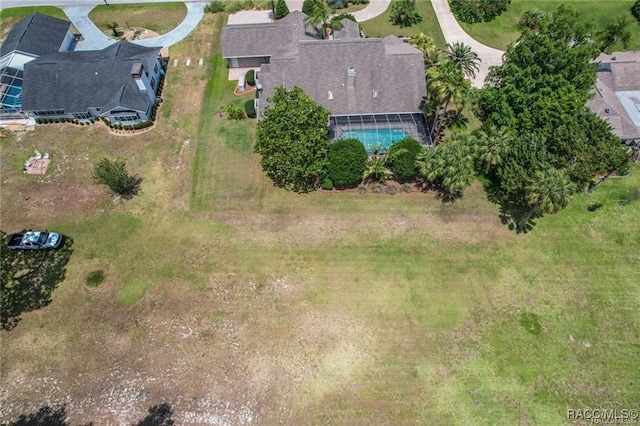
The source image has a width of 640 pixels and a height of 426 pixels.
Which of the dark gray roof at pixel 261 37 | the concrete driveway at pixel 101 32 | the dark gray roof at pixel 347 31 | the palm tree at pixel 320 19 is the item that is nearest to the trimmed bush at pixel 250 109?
the dark gray roof at pixel 261 37

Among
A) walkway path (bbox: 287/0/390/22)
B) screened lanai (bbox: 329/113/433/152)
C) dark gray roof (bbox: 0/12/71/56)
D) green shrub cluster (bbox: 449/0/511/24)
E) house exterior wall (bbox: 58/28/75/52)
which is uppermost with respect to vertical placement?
green shrub cluster (bbox: 449/0/511/24)

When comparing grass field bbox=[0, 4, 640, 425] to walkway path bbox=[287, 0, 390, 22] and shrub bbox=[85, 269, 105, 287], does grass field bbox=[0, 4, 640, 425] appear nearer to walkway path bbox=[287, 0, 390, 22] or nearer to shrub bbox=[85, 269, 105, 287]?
shrub bbox=[85, 269, 105, 287]

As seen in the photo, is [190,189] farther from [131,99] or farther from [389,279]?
[389,279]

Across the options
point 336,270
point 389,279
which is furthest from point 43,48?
point 389,279

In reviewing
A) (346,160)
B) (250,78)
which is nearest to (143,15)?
(250,78)

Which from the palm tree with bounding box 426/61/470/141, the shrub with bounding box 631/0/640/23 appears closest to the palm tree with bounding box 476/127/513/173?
the palm tree with bounding box 426/61/470/141

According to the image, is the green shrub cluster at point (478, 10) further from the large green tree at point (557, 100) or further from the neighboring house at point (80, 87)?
the neighboring house at point (80, 87)

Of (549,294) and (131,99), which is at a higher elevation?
(131,99)
